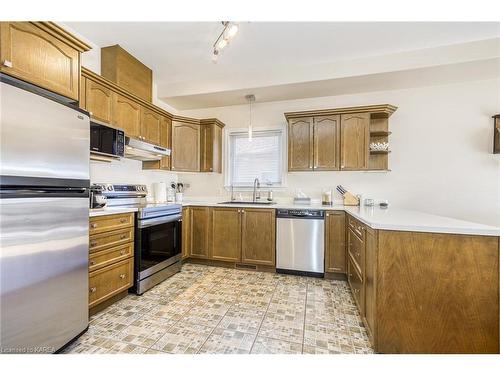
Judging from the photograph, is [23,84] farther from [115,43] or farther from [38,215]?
[115,43]

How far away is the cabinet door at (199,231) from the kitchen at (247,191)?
0.10 feet

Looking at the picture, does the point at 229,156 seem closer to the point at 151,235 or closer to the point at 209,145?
the point at 209,145

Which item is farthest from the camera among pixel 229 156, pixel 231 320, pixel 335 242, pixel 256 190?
pixel 229 156

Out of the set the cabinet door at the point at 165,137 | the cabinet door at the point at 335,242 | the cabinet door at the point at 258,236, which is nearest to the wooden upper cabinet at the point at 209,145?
the cabinet door at the point at 165,137

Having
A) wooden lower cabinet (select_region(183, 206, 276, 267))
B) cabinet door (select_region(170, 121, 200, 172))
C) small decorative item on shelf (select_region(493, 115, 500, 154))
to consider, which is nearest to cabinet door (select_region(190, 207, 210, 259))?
wooden lower cabinet (select_region(183, 206, 276, 267))

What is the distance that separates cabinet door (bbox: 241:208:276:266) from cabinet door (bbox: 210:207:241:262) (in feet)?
0.29

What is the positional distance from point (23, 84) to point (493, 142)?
4671 millimetres

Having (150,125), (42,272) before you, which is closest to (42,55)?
(42,272)

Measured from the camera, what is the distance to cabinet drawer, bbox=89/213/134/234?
2.03 m

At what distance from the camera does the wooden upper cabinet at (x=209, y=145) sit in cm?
383

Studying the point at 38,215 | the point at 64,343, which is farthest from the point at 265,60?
the point at 64,343

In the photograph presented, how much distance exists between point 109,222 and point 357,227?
2348 millimetres

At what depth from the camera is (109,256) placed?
87.1 inches

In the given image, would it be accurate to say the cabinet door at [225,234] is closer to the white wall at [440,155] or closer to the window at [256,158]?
the window at [256,158]
